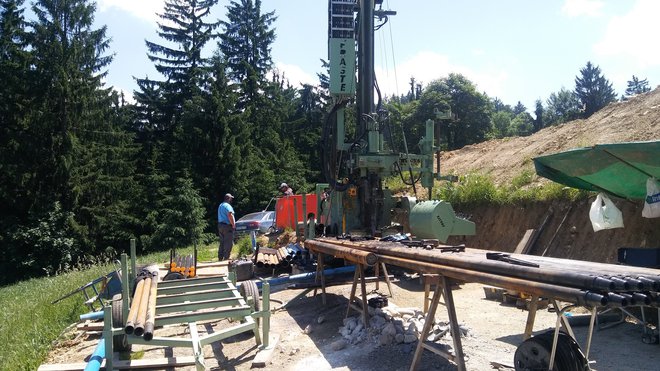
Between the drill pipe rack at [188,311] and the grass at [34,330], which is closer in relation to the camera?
the drill pipe rack at [188,311]

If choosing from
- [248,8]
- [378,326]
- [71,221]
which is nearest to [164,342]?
[378,326]

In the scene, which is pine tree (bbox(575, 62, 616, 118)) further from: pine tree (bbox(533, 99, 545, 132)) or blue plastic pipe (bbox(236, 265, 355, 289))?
blue plastic pipe (bbox(236, 265, 355, 289))

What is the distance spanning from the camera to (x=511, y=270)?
165 inches

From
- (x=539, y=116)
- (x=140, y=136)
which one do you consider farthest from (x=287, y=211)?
(x=539, y=116)

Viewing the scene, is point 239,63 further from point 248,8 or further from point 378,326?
point 378,326

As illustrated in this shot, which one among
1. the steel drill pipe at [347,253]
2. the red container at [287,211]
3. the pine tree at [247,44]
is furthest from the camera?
the pine tree at [247,44]

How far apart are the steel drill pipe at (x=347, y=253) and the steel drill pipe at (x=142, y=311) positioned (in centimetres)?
268

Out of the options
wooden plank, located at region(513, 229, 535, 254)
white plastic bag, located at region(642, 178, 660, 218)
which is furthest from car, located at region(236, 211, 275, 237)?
white plastic bag, located at region(642, 178, 660, 218)

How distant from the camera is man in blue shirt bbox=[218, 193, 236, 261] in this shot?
13664 millimetres

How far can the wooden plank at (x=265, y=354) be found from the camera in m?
6.35

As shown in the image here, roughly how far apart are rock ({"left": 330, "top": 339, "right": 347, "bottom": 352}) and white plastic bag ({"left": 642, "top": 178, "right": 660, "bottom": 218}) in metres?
4.74

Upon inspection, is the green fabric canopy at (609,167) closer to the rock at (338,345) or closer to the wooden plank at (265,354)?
the rock at (338,345)

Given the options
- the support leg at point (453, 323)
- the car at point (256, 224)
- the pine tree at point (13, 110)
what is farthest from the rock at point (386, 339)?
the pine tree at point (13, 110)

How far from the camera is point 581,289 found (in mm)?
3504
